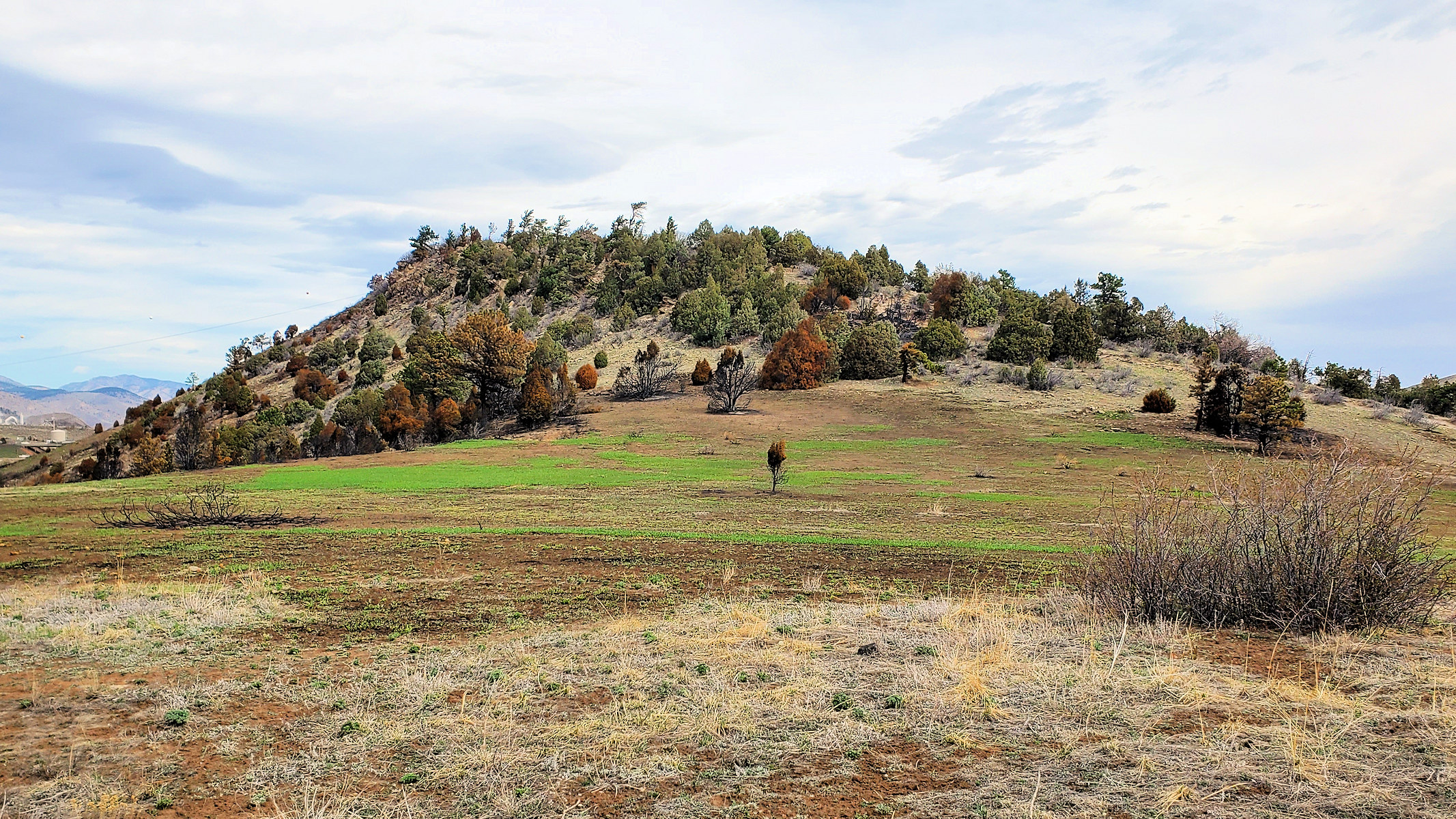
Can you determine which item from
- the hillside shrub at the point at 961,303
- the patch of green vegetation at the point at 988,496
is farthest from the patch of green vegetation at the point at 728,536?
the hillside shrub at the point at 961,303

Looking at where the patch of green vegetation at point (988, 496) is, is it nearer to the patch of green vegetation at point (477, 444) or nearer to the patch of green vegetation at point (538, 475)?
the patch of green vegetation at point (538, 475)

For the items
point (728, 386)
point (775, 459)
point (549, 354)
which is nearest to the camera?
point (775, 459)

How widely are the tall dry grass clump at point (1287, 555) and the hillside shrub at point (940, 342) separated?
165ft

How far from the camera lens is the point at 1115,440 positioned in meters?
39.2

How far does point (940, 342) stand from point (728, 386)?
65.1 feet

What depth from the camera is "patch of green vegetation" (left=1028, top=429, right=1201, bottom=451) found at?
123 feet

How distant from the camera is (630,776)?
6316 mm

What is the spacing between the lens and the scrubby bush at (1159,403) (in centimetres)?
4500

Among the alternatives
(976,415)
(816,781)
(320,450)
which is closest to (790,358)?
(976,415)

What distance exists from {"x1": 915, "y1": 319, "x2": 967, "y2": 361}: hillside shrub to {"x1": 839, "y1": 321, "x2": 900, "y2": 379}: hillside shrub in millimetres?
2793

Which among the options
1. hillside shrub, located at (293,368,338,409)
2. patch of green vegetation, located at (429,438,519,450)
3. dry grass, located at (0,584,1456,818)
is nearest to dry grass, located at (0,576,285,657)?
dry grass, located at (0,584,1456,818)

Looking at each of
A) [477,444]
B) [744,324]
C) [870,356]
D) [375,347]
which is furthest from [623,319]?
[477,444]

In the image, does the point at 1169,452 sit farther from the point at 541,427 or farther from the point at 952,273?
the point at 952,273

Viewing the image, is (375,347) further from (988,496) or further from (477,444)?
(988,496)
